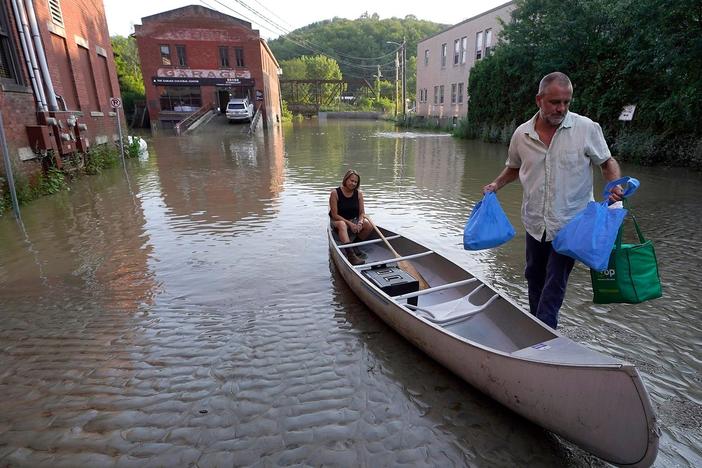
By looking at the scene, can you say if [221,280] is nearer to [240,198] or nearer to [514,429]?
[514,429]

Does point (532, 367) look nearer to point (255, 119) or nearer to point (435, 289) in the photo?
point (435, 289)

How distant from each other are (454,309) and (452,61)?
35.3 metres

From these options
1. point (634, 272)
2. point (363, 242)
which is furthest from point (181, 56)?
point (634, 272)

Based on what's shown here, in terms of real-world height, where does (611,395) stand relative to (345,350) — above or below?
above

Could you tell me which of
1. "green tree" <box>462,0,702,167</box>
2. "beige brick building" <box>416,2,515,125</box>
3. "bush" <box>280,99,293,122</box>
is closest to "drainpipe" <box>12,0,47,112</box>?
"green tree" <box>462,0,702,167</box>

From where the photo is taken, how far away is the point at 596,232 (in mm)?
2865

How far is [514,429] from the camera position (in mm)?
3104

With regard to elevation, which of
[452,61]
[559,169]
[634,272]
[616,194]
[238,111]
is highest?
[452,61]

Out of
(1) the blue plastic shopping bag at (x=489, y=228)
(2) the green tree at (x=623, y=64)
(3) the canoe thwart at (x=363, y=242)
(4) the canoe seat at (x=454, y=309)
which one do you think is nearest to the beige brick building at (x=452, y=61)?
(2) the green tree at (x=623, y=64)

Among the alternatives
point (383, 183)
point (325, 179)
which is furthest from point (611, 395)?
point (325, 179)

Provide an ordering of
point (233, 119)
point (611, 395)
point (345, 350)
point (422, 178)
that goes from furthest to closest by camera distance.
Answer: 1. point (233, 119)
2. point (422, 178)
3. point (345, 350)
4. point (611, 395)

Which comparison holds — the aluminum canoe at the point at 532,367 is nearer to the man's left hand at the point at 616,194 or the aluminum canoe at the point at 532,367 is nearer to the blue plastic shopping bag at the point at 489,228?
the blue plastic shopping bag at the point at 489,228

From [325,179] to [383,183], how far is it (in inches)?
72.5

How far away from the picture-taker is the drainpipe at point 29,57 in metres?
10.3
